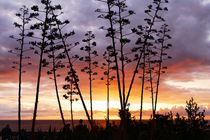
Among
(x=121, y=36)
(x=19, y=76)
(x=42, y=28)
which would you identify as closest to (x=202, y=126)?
(x=121, y=36)

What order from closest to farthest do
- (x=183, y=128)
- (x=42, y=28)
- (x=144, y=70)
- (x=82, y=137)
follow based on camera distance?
(x=82, y=137), (x=183, y=128), (x=42, y=28), (x=144, y=70)

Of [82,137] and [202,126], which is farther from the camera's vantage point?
[202,126]

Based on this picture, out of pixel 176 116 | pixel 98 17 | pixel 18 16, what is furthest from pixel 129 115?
pixel 18 16

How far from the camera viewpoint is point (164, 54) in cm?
2878

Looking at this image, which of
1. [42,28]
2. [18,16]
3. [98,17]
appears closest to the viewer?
[98,17]

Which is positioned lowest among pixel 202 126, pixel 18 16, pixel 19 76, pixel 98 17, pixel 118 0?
pixel 202 126

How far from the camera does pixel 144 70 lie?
1228 inches

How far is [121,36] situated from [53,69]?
13.2 metres

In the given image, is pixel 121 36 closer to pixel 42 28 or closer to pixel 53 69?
pixel 42 28

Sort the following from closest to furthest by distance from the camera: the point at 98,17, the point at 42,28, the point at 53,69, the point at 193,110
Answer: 1. the point at 98,17
2. the point at 193,110
3. the point at 42,28
4. the point at 53,69

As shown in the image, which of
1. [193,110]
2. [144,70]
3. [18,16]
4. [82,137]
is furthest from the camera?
[144,70]

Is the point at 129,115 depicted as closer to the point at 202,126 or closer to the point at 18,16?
the point at 202,126

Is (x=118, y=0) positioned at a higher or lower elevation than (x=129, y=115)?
higher

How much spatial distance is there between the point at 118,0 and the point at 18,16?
16.2m
